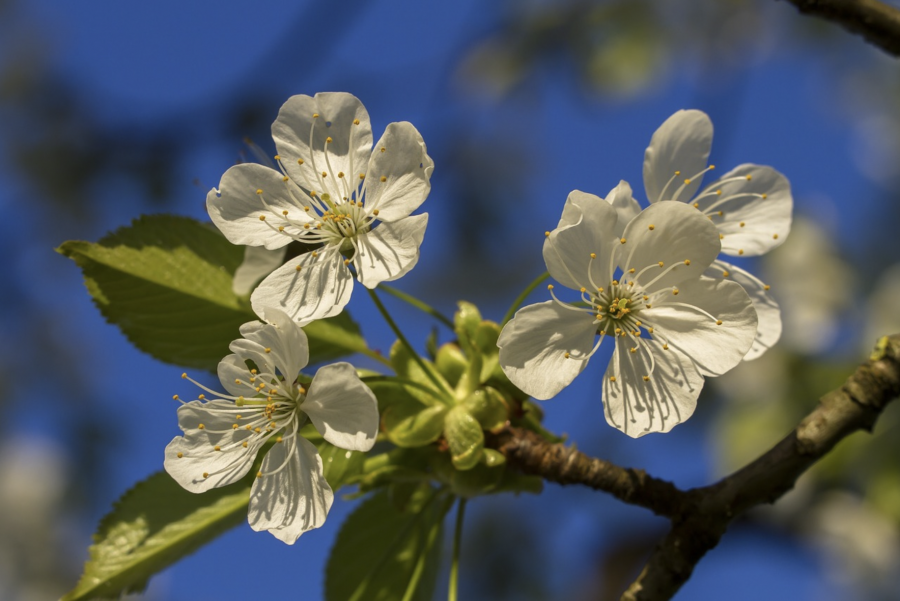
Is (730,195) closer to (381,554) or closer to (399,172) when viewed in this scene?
(399,172)

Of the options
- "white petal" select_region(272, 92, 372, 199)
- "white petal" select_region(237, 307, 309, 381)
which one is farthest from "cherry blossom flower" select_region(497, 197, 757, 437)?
"white petal" select_region(272, 92, 372, 199)

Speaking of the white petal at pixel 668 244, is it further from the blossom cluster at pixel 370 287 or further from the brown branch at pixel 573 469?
the brown branch at pixel 573 469

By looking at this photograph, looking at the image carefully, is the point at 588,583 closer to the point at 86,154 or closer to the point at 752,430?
the point at 752,430

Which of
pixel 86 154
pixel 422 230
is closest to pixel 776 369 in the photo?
pixel 422 230

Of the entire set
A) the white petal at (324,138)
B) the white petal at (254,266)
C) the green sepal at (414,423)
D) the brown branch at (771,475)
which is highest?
the white petal at (324,138)

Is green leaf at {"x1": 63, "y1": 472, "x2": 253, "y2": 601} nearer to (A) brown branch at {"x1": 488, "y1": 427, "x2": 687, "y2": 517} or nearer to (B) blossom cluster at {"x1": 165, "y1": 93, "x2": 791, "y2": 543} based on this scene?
(B) blossom cluster at {"x1": 165, "y1": 93, "x2": 791, "y2": 543}

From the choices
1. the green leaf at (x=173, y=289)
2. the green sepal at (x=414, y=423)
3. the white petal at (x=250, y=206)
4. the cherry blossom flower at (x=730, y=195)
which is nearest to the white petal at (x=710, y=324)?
the cherry blossom flower at (x=730, y=195)
